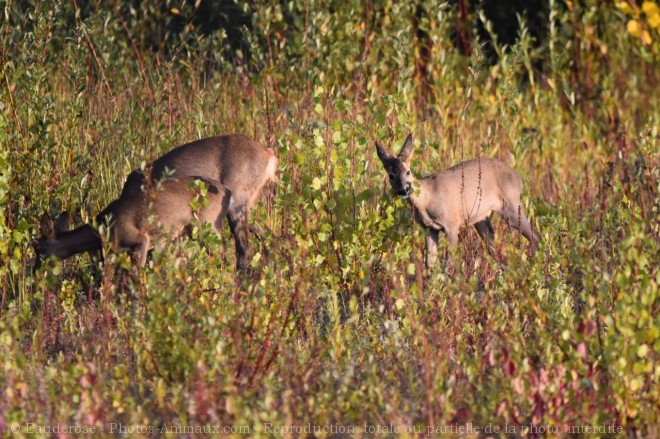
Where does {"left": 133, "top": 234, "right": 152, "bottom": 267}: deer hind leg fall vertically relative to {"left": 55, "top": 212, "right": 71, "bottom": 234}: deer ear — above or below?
below

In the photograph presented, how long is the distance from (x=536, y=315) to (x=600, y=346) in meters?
0.30

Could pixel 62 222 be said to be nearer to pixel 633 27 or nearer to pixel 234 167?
pixel 234 167

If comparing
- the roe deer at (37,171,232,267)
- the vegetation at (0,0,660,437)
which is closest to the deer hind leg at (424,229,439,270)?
the vegetation at (0,0,660,437)

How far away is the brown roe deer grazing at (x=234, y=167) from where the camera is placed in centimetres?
815

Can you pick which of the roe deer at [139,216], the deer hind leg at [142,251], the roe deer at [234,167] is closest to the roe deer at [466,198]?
the roe deer at [234,167]

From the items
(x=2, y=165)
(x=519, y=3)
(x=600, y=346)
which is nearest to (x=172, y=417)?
(x=600, y=346)

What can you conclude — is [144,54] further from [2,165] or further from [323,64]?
[2,165]

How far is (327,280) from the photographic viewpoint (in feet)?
22.5

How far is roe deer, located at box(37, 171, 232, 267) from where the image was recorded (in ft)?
24.3

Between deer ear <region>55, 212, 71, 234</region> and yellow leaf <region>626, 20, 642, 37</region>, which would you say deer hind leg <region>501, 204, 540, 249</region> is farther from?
yellow leaf <region>626, 20, 642, 37</region>

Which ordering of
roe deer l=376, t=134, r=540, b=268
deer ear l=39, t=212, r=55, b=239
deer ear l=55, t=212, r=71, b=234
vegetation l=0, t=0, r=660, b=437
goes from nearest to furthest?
vegetation l=0, t=0, r=660, b=437
deer ear l=39, t=212, r=55, b=239
deer ear l=55, t=212, r=71, b=234
roe deer l=376, t=134, r=540, b=268

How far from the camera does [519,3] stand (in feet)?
48.5

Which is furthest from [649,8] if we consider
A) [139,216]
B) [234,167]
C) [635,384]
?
[234,167]

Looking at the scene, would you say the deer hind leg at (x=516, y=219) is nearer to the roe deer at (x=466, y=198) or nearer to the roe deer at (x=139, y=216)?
the roe deer at (x=466, y=198)
